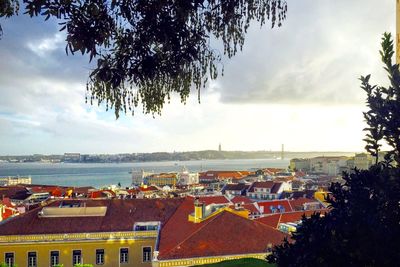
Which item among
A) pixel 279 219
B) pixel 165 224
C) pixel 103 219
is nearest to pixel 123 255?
pixel 103 219

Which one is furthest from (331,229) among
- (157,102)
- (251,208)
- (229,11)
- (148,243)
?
(251,208)

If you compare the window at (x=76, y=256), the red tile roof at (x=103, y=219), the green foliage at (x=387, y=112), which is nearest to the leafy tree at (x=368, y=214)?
the green foliage at (x=387, y=112)

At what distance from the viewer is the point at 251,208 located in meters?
36.1

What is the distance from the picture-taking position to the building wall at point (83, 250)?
23.5 meters

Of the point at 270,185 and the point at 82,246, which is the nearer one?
the point at 82,246

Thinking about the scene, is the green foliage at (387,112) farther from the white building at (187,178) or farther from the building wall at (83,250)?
the white building at (187,178)

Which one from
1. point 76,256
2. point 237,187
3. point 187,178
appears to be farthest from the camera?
point 187,178

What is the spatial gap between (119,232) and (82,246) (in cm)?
204

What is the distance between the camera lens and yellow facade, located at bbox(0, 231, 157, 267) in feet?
77.0

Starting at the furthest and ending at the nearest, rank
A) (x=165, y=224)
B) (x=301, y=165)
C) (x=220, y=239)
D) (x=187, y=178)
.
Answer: (x=301, y=165)
(x=187, y=178)
(x=165, y=224)
(x=220, y=239)

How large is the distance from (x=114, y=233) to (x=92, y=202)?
3.89 metres

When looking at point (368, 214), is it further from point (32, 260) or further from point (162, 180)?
point (162, 180)

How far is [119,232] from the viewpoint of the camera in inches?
965

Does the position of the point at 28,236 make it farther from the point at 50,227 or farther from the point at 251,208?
the point at 251,208
